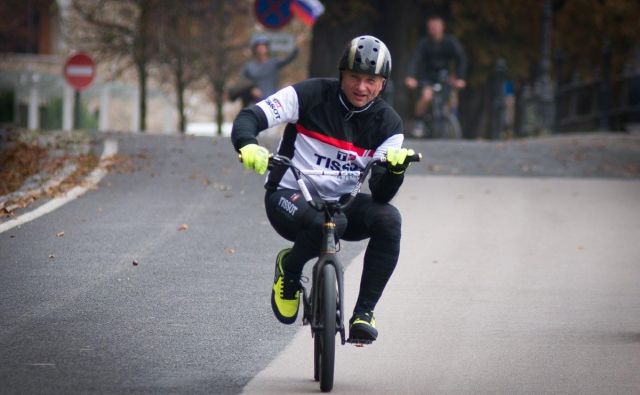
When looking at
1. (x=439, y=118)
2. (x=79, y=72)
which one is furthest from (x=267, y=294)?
(x=79, y=72)

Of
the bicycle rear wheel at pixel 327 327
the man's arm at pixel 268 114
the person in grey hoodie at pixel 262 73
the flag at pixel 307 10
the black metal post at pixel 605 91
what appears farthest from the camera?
the black metal post at pixel 605 91

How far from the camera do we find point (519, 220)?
45.9 feet

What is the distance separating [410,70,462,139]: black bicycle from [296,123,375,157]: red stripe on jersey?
1513cm

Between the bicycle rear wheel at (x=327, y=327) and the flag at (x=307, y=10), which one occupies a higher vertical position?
the flag at (x=307, y=10)

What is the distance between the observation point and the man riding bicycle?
7.07 meters

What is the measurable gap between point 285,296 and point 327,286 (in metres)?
0.82

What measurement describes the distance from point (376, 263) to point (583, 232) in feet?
21.3

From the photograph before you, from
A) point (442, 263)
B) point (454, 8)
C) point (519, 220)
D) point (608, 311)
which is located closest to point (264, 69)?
point (454, 8)

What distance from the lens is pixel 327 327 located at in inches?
259

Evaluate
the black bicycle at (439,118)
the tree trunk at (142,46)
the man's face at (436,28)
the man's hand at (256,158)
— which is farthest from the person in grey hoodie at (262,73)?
the tree trunk at (142,46)

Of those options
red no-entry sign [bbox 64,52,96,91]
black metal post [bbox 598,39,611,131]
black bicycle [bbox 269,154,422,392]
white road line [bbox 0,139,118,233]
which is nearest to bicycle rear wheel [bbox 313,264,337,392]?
black bicycle [bbox 269,154,422,392]

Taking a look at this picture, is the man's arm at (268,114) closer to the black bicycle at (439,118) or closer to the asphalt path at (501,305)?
the asphalt path at (501,305)

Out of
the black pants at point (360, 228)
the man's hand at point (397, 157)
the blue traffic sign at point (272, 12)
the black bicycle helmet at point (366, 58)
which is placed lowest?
the black pants at point (360, 228)

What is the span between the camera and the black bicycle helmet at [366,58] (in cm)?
702
